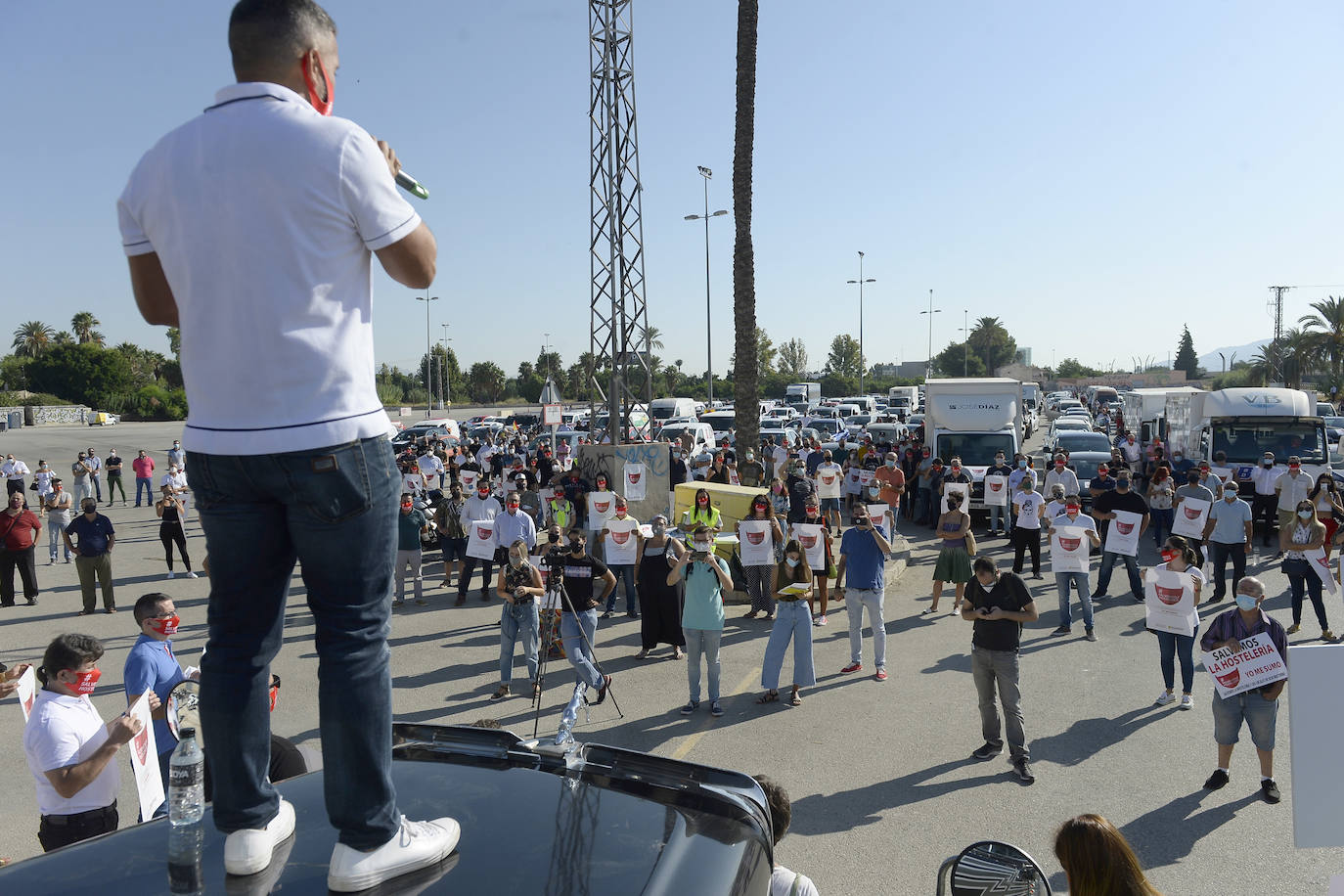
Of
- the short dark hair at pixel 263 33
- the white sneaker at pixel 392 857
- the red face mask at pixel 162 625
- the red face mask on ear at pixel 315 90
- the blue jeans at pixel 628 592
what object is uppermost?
the short dark hair at pixel 263 33

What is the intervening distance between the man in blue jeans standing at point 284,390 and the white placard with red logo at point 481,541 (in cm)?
1261

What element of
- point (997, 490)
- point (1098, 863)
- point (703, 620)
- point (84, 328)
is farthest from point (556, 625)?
point (84, 328)

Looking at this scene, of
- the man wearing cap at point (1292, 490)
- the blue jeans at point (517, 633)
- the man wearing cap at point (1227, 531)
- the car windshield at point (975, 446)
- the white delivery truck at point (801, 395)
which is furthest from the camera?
the white delivery truck at point (801, 395)

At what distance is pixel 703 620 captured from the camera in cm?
975

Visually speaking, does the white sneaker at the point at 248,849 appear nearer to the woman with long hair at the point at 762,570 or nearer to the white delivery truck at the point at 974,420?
the woman with long hair at the point at 762,570

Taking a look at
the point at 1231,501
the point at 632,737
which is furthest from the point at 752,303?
the point at 632,737

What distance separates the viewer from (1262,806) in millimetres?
7293

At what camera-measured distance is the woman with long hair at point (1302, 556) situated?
11.9 metres

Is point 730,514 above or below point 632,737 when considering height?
above

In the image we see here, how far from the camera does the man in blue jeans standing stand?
180 cm

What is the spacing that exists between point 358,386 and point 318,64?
721 millimetres

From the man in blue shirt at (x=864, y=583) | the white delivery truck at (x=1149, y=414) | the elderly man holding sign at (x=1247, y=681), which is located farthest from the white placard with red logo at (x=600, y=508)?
the white delivery truck at (x=1149, y=414)

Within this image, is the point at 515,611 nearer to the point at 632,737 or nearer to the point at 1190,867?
the point at 632,737

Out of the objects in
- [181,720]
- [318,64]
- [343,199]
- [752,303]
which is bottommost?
[181,720]
